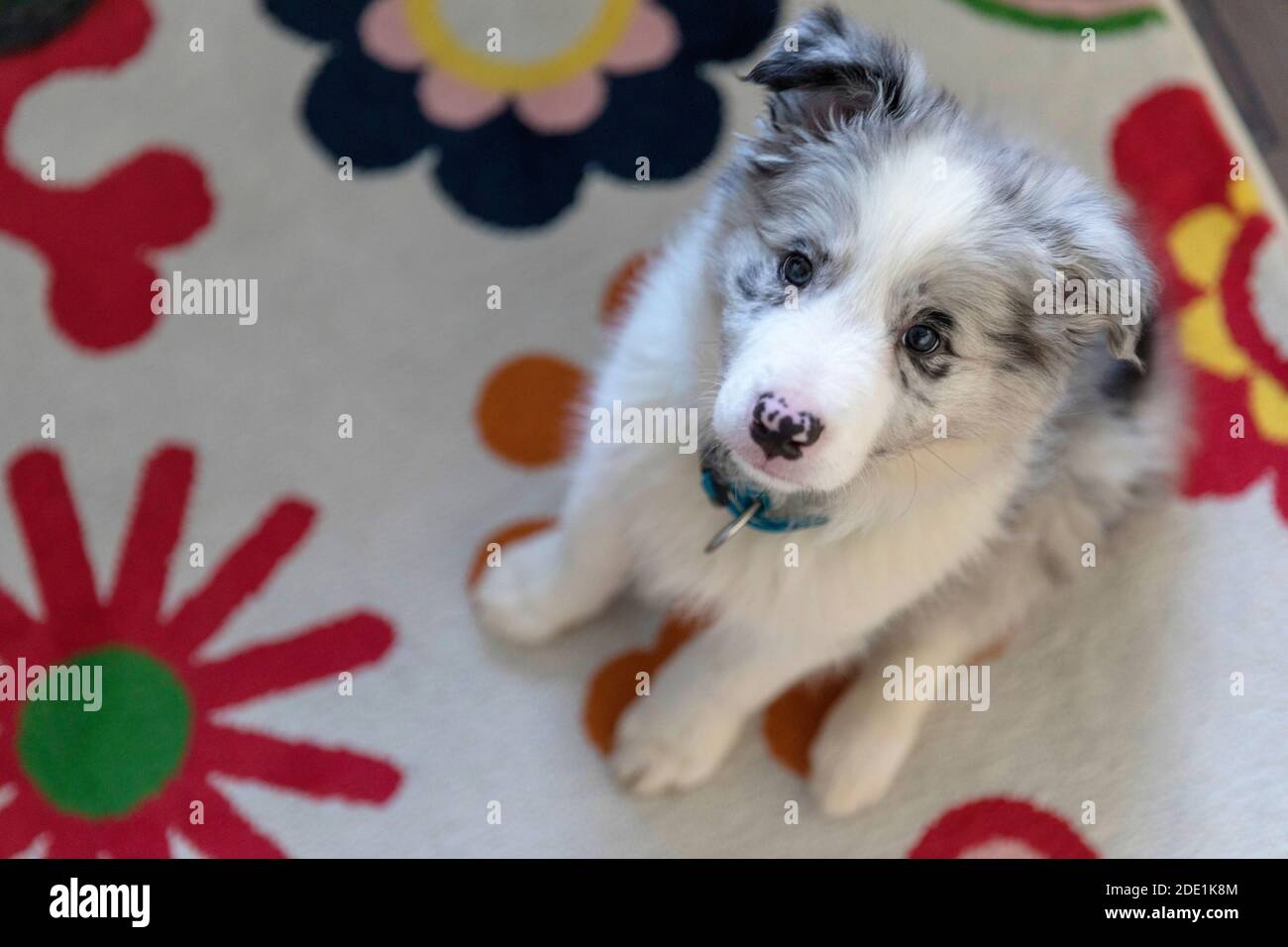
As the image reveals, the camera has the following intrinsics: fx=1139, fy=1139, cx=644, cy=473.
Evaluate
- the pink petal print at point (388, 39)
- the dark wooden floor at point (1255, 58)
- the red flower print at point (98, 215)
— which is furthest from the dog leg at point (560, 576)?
the dark wooden floor at point (1255, 58)

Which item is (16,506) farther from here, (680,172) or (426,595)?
(680,172)

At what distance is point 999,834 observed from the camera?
1.97 meters

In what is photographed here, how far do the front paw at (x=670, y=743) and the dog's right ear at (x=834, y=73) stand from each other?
3.09 feet

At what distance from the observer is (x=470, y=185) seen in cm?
224

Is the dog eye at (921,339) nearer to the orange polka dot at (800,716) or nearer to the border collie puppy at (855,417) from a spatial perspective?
the border collie puppy at (855,417)

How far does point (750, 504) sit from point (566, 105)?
109cm

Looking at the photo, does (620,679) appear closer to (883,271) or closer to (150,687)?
(150,687)

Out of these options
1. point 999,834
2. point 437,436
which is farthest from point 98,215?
point 999,834

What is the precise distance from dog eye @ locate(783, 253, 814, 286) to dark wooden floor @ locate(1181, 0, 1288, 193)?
5.06 ft

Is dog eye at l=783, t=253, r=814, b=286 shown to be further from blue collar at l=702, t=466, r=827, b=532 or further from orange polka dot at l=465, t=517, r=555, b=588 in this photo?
orange polka dot at l=465, t=517, r=555, b=588

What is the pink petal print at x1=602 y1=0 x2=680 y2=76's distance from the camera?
232 centimetres

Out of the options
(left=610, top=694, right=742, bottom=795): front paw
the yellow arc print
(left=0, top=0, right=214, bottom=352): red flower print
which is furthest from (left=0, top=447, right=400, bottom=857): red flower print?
the yellow arc print
